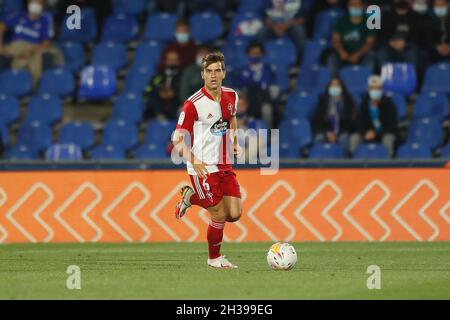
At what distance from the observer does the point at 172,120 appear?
19078mm

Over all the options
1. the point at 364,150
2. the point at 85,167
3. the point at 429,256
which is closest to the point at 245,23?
the point at 364,150

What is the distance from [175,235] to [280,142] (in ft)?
9.24

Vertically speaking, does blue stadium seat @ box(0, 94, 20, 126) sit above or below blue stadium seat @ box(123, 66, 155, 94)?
below

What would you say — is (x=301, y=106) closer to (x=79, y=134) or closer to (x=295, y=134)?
(x=295, y=134)

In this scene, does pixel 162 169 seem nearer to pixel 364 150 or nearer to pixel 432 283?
pixel 364 150

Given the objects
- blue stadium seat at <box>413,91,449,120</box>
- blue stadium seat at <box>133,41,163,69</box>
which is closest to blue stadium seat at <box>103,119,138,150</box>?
blue stadium seat at <box>133,41,163,69</box>

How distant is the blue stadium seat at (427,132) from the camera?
60.2 ft

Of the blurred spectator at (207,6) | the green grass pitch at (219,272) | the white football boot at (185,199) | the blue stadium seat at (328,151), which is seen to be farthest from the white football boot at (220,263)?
the blurred spectator at (207,6)

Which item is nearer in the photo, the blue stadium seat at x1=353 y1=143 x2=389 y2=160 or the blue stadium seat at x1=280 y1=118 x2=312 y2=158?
the blue stadium seat at x1=353 y1=143 x2=389 y2=160

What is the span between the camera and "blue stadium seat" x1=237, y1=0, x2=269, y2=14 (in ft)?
68.5

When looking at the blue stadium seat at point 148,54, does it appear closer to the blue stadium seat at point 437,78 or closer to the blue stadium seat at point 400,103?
the blue stadium seat at point 400,103

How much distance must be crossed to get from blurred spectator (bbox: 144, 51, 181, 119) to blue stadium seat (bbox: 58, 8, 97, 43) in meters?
2.34

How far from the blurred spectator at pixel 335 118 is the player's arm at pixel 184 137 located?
258 inches

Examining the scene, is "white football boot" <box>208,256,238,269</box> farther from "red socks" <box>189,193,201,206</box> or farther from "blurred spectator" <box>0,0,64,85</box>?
"blurred spectator" <box>0,0,64,85</box>
